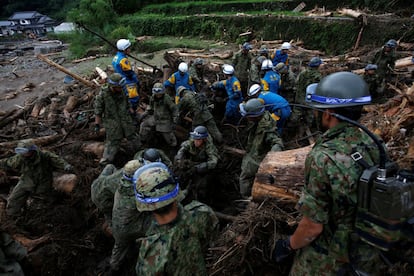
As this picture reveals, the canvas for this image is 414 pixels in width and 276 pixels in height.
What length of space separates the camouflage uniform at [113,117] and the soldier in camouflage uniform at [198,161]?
1659mm

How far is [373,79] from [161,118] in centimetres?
576

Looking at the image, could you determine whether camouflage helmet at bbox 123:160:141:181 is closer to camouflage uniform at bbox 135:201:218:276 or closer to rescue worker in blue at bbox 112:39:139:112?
camouflage uniform at bbox 135:201:218:276

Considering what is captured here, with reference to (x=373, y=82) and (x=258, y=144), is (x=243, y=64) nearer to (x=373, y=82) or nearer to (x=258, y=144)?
(x=373, y=82)

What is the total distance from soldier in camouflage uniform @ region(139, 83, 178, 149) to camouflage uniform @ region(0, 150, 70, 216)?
2366mm

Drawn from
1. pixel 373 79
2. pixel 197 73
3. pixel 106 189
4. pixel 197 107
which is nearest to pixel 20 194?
pixel 106 189

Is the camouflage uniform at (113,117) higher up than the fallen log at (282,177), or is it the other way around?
the fallen log at (282,177)

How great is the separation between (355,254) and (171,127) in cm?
576

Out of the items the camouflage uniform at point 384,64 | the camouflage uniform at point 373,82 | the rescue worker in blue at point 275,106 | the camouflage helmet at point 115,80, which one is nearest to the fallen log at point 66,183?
the camouflage helmet at point 115,80

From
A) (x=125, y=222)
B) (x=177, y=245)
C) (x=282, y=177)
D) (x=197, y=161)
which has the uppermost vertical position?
(x=177, y=245)

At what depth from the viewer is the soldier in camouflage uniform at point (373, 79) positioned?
808cm

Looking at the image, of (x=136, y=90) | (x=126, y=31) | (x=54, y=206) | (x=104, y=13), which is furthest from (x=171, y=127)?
(x=104, y=13)

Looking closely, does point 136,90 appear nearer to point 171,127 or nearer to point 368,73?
point 171,127

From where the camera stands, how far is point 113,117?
672cm

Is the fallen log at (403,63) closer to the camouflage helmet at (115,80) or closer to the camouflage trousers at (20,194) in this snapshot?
the camouflage helmet at (115,80)
